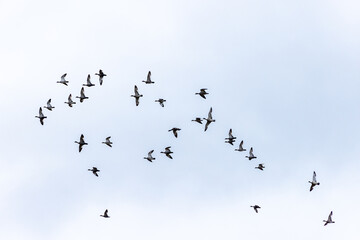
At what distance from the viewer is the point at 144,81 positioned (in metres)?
147

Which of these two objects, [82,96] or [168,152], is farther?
[82,96]

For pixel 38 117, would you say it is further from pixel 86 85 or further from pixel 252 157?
pixel 252 157

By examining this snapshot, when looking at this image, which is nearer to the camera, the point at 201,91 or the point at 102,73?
the point at 201,91

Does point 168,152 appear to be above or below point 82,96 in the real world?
below

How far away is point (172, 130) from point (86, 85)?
18.2 m

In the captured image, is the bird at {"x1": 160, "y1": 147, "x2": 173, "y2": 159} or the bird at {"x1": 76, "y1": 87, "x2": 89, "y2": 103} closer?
the bird at {"x1": 160, "y1": 147, "x2": 173, "y2": 159}

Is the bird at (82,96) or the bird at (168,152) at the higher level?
the bird at (82,96)

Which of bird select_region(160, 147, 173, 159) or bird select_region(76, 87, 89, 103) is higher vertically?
bird select_region(76, 87, 89, 103)

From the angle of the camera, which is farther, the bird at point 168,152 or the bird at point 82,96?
the bird at point 82,96

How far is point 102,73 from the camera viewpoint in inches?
5827

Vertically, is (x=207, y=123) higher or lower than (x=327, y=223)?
higher

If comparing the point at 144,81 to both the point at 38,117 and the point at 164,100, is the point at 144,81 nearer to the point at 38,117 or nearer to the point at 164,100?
the point at 164,100

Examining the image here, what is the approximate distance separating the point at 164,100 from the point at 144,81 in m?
5.83

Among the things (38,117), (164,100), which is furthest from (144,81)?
(38,117)
